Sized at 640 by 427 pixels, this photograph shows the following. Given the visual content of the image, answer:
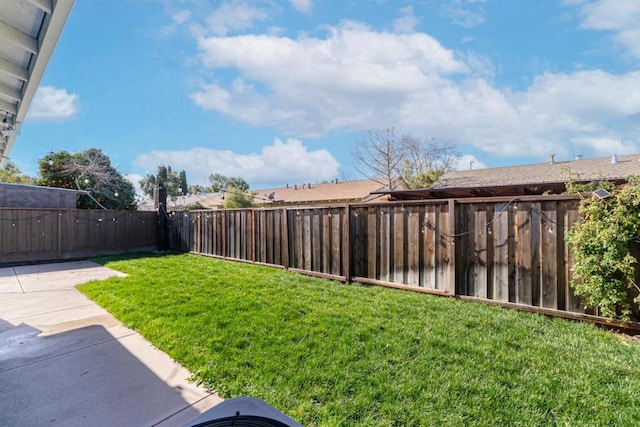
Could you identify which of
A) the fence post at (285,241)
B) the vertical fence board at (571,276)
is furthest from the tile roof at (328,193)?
the vertical fence board at (571,276)

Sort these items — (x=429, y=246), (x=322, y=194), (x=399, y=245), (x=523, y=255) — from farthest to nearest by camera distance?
(x=322, y=194) < (x=399, y=245) < (x=429, y=246) < (x=523, y=255)

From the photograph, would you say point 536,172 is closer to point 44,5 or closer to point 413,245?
point 413,245

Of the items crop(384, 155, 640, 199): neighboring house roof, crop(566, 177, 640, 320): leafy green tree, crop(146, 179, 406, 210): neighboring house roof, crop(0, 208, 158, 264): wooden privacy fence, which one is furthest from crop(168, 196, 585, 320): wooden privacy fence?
crop(146, 179, 406, 210): neighboring house roof

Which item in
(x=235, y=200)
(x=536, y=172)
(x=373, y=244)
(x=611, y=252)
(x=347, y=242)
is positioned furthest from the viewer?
(x=235, y=200)

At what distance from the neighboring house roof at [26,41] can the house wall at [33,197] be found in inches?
358

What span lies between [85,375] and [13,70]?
279 cm

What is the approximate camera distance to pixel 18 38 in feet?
7.49

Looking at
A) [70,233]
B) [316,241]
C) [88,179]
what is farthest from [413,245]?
[88,179]

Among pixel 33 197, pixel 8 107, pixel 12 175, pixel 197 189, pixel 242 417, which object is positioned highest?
pixel 197 189

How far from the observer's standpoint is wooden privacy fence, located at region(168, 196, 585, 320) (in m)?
3.71

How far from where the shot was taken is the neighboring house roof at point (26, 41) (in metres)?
2.04

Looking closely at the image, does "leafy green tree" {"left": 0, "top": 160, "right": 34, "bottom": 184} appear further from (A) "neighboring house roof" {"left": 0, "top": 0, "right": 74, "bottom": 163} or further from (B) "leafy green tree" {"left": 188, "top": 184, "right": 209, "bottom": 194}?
(B) "leafy green tree" {"left": 188, "top": 184, "right": 209, "bottom": 194}

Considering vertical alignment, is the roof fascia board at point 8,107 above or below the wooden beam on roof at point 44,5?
below

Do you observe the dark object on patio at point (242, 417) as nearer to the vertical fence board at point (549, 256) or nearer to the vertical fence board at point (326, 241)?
the vertical fence board at point (549, 256)
